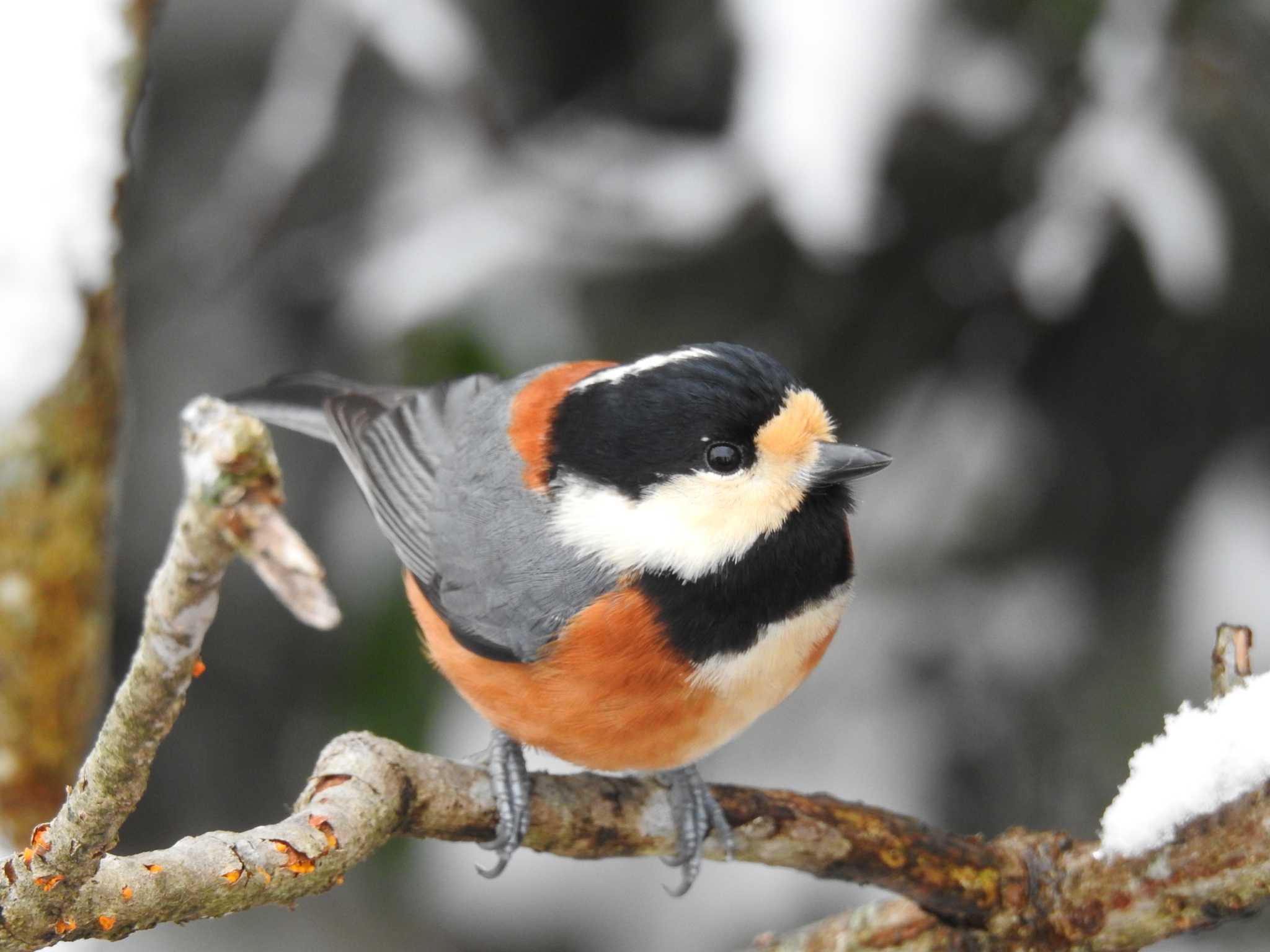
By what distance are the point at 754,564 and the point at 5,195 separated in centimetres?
146

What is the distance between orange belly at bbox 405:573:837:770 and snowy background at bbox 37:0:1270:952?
2.74 feet

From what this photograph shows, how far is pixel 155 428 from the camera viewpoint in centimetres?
298

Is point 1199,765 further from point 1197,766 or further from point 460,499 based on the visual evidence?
point 460,499

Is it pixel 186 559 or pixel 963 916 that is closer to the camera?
pixel 186 559

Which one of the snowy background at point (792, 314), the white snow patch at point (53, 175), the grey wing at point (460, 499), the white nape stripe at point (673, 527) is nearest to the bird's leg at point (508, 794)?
the grey wing at point (460, 499)

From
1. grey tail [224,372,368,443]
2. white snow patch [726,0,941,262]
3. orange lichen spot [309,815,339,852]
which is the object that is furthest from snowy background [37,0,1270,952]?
orange lichen spot [309,815,339,852]

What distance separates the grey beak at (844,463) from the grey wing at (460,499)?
34 cm

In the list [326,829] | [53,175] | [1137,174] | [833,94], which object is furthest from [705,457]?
[53,175]

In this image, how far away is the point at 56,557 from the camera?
2.20 meters

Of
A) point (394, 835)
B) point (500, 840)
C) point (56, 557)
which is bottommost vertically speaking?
point (394, 835)

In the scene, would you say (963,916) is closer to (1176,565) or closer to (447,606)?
(447,606)

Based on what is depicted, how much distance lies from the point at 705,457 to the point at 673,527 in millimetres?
113

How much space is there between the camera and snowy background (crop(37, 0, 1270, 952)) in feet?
8.09

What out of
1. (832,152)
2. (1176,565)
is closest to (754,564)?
Result: (832,152)
